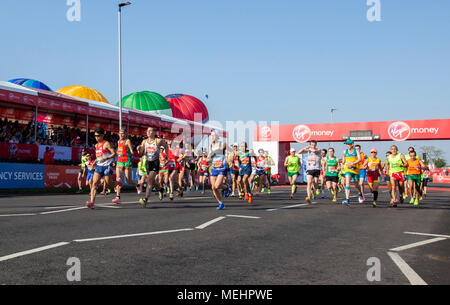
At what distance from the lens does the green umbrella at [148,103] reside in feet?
137

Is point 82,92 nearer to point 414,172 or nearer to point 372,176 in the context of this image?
point 372,176

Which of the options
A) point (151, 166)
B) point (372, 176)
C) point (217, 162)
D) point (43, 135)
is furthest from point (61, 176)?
point (372, 176)

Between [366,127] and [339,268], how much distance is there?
38.2 m

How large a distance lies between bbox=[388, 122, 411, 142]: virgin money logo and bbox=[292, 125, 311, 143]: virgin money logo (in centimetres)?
800

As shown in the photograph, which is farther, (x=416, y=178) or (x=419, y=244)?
(x=416, y=178)

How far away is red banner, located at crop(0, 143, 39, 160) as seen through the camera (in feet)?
59.4

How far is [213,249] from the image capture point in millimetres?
5250

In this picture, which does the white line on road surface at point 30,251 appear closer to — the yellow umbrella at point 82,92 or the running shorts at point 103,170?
the running shorts at point 103,170

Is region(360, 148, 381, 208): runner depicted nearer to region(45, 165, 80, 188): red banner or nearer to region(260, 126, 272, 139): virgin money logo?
region(45, 165, 80, 188): red banner

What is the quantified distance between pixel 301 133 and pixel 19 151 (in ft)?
98.9

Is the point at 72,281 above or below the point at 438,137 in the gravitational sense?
below

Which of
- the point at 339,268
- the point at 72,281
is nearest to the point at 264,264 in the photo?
the point at 339,268
